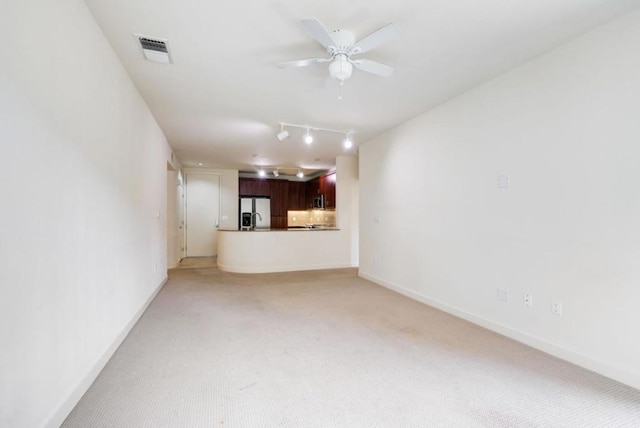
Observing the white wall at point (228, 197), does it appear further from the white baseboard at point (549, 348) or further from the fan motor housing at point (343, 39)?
the fan motor housing at point (343, 39)

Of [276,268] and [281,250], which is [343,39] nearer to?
[281,250]

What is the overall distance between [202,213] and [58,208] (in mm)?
6958

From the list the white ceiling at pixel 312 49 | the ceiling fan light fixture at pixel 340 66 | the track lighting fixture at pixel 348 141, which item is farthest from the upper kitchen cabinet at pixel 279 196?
the ceiling fan light fixture at pixel 340 66

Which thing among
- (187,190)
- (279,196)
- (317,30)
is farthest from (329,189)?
(317,30)

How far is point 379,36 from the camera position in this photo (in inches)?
81.2

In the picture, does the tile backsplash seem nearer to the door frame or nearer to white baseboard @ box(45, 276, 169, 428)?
the door frame

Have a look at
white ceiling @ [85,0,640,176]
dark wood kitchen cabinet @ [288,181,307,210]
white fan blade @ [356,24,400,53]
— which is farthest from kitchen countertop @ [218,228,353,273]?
white fan blade @ [356,24,400,53]

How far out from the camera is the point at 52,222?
5.25 feet

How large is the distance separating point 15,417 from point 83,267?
904 mm

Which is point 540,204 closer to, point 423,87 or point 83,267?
point 423,87

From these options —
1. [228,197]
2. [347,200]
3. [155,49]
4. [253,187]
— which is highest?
[155,49]

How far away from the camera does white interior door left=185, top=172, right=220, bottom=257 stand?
827cm

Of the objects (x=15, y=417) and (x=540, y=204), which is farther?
(x=540, y=204)

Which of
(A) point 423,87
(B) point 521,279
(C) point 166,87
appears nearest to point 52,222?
(C) point 166,87
